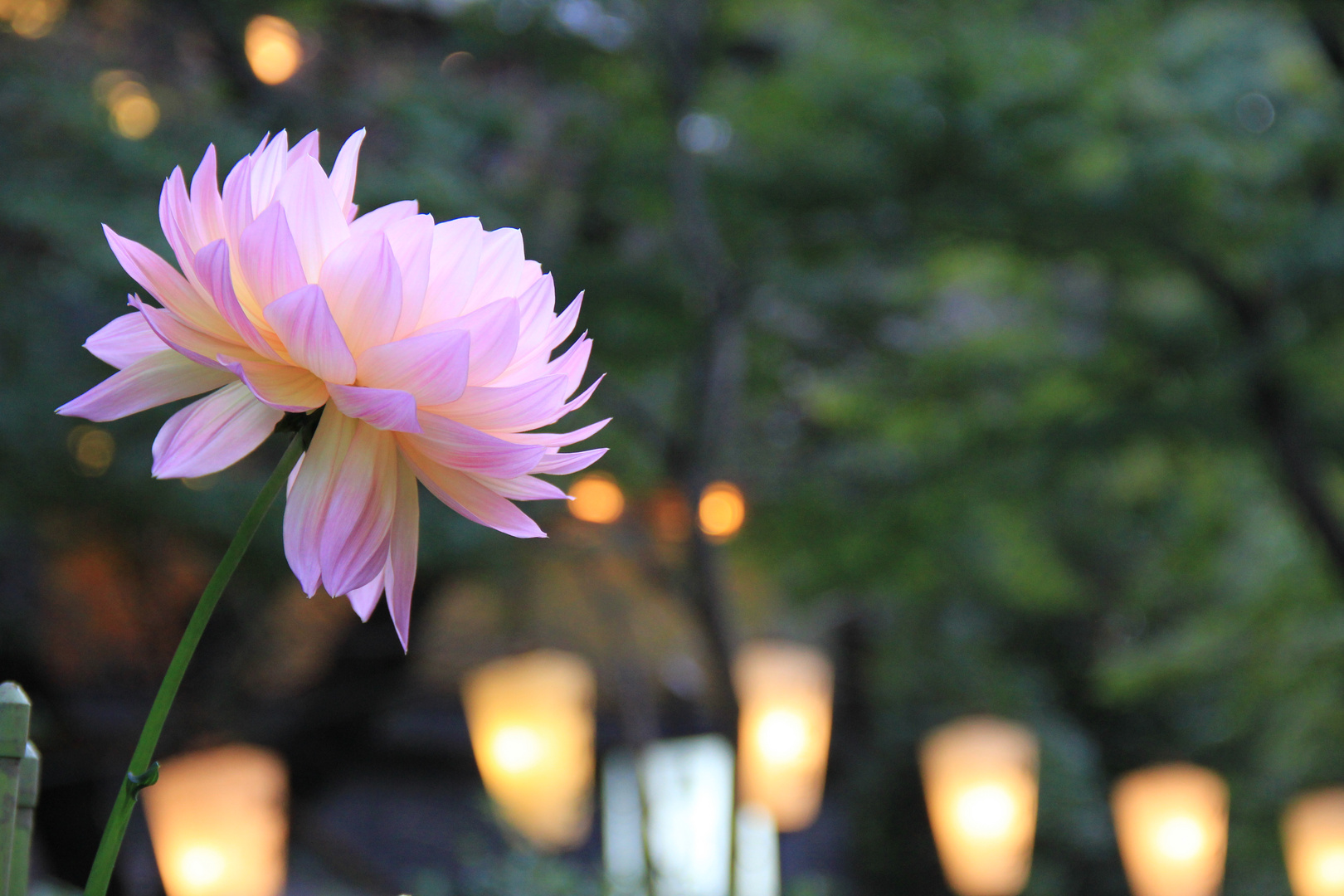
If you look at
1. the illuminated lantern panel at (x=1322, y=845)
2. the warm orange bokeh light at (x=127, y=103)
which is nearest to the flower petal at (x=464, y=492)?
the warm orange bokeh light at (x=127, y=103)

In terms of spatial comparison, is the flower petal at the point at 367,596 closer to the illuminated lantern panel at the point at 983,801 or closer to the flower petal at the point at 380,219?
the flower petal at the point at 380,219

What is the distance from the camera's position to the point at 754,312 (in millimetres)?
4418

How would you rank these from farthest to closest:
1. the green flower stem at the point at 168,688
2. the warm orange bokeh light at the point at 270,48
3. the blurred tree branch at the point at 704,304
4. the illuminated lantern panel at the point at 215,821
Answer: the warm orange bokeh light at the point at 270,48, the blurred tree branch at the point at 704,304, the illuminated lantern panel at the point at 215,821, the green flower stem at the point at 168,688

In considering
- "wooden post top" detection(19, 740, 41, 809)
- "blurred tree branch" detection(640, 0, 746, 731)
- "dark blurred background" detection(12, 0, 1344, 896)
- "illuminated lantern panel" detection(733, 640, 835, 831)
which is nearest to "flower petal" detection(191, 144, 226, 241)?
"wooden post top" detection(19, 740, 41, 809)

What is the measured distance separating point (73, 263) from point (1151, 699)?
7.49 m

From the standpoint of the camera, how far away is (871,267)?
4.98m

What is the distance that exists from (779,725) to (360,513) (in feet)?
11.0

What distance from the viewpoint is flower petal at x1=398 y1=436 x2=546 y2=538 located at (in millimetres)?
377

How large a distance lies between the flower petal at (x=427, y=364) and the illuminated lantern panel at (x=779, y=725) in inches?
128

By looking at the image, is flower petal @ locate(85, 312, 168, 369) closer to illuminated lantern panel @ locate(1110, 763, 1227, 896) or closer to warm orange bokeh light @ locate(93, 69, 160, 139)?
warm orange bokeh light @ locate(93, 69, 160, 139)

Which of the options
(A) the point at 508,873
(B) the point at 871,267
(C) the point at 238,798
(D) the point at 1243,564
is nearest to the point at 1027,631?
(D) the point at 1243,564

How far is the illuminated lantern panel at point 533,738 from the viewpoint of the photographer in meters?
3.23

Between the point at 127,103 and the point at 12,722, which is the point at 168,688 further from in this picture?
the point at 127,103

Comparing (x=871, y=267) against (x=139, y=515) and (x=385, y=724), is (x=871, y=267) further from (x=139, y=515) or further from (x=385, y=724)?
(x=385, y=724)
